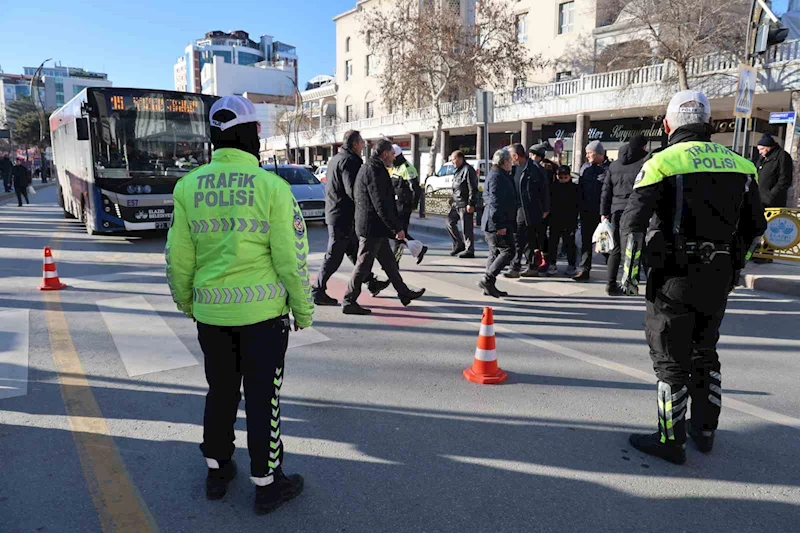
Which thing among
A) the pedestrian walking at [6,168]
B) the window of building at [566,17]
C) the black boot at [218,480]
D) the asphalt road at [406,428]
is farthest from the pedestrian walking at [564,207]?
the window of building at [566,17]

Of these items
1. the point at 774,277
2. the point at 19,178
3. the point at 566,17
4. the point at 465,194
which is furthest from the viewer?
the point at 566,17

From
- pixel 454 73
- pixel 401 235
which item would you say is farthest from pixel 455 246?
pixel 454 73

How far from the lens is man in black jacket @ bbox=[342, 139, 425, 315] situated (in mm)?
6199

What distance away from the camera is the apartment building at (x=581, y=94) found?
22609 millimetres

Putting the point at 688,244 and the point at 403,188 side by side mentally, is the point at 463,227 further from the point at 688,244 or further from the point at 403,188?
the point at 688,244

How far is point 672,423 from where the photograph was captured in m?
3.24

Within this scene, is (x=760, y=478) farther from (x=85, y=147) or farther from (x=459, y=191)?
(x=85, y=147)

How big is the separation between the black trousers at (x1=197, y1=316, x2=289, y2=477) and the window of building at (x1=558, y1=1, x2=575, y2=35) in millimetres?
36985

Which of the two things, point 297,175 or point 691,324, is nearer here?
point 691,324

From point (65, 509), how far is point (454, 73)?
28.8m

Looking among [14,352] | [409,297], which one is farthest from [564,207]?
[14,352]

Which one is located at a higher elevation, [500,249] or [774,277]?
[500,249]

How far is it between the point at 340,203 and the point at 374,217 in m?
0.60

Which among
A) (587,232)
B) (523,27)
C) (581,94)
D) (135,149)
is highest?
(523,27)
